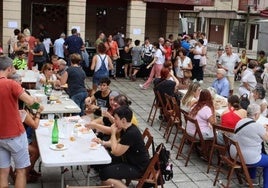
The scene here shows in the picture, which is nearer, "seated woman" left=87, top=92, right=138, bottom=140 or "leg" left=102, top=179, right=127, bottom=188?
"leg" left=102, top=179, right=127, bottom=188

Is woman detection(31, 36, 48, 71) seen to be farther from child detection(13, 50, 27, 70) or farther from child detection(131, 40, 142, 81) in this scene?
child detection(131, 40, 142, 81)

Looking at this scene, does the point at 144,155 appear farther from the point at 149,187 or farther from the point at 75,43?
the point at 75,43

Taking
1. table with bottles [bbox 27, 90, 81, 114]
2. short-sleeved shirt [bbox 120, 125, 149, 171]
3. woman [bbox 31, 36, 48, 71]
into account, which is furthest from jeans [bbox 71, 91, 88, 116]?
woman [bbox 31, 36, 48, 71]

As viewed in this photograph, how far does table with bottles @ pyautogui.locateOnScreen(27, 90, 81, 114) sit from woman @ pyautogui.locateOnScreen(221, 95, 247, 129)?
2497mm

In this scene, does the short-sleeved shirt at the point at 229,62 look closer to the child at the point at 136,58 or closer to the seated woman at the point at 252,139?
the child at the point at 136,58

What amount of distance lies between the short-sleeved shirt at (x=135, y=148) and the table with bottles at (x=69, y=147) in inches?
12.0

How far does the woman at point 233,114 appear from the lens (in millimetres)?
7414

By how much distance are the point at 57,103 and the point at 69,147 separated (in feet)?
8.58

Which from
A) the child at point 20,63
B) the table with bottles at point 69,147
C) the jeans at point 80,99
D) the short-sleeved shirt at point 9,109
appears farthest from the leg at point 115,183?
the child at point 20,63

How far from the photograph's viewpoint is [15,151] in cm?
538

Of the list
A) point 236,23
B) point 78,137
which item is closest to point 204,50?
point 78,137

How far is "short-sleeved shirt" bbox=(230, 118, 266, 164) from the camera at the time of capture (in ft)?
21.1

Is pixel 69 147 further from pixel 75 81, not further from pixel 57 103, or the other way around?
pixel 75 81

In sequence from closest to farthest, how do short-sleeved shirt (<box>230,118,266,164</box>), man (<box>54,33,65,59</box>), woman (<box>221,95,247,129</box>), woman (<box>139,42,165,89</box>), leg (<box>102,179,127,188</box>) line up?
1. leg (<box>102,179,127,188</box>)
2. short-sleeved shirt (<box>230,118,266,164</box>)
3. woman (<box>221,95,247,129</box>)
4. woman (<box>139,42,165,89</box>)
5. man (<box>54,33,65,59</box>)
